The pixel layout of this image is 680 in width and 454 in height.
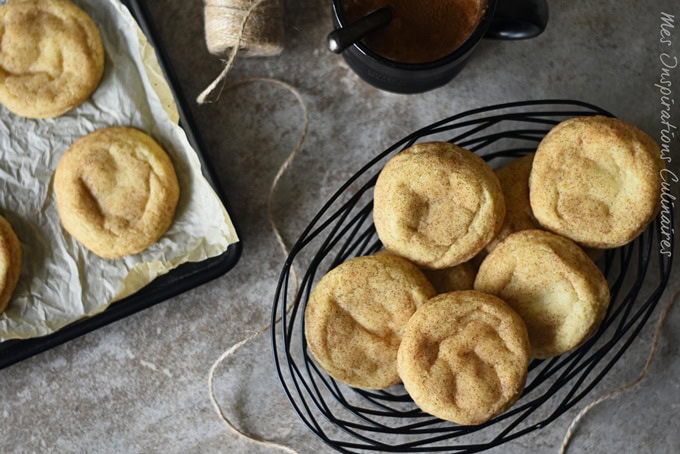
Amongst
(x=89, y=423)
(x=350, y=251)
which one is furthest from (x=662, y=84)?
(x=89, y=423)

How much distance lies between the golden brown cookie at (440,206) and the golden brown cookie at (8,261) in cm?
76

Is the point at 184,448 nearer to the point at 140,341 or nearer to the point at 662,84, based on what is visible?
the point at 140,341

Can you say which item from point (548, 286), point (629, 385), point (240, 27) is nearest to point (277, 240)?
point (240, 27)

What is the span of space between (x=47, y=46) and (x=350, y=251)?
0.77m

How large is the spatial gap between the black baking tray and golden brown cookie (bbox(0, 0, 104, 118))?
12 cm

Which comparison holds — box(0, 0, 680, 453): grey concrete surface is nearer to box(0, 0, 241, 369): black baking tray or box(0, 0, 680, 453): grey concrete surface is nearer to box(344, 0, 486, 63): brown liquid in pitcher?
box(0, 0, 241, 369): black baking tray

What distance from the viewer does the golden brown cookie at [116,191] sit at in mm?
1391

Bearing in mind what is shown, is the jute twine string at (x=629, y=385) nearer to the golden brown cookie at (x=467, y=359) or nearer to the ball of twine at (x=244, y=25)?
the golden brown cookie at (x=467, y=359)

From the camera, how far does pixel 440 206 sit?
1.20m

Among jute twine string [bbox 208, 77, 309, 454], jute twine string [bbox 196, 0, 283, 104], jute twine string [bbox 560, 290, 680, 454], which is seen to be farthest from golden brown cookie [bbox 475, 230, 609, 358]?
jute twine string [bbox 196, 0, 283, 104]

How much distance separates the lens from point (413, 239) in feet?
3.94

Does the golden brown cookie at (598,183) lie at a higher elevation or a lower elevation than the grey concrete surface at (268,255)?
higher

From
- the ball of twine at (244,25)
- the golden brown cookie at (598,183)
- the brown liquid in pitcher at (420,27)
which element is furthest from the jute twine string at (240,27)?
the golden brown cookie at (598,183)

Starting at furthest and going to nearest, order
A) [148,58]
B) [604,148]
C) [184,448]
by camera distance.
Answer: [184,448] → [148,58] → [604,148]
